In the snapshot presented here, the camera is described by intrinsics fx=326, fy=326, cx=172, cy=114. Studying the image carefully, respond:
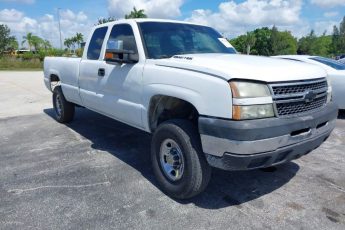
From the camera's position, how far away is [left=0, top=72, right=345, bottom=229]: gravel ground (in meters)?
3.08

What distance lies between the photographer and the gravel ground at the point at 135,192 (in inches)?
121

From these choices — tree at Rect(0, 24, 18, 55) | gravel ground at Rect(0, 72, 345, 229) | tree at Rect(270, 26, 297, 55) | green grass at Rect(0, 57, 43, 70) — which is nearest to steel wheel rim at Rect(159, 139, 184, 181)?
gravel ground at Rect(0, 72, 345, 229)

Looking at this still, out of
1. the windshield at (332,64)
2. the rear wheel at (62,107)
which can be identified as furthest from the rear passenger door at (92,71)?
the windshield at (332,64)

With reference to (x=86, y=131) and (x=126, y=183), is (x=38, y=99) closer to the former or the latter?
(x=86, y=131)

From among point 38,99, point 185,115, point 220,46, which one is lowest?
point 38,99

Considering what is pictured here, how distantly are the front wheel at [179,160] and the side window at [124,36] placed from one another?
127 centimetres

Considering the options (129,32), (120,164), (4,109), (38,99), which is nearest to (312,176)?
(120,164)

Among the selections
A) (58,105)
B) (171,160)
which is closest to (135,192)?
(171,160)

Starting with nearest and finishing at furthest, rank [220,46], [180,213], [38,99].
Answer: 1. [180,213]
2. [220,46]
3. [38,99]

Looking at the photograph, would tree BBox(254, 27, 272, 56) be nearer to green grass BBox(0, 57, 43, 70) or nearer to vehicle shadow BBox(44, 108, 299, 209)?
green grass BBox(0, 57, 43, 70)

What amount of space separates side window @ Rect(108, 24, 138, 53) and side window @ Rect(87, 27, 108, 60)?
0.36 meters

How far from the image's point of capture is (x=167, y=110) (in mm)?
3840

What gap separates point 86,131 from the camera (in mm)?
6340

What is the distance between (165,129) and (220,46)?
1.87 m
